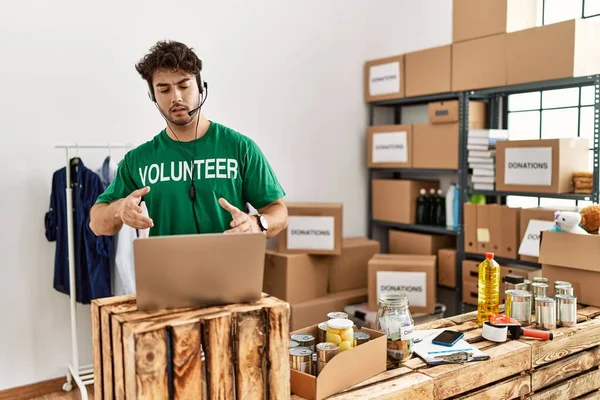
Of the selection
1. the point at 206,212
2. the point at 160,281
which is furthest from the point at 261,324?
the point at 206,212

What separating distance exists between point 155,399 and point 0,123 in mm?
2408

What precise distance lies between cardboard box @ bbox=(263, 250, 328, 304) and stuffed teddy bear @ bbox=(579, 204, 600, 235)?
1744 millimetres

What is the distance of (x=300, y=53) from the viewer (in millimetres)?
4102

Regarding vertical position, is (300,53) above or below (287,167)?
above

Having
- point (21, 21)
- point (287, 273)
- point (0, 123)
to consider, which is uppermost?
point (21, 21)

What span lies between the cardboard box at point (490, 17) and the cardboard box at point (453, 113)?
416 millimetres

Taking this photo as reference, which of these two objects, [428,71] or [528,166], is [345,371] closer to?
[528,166]

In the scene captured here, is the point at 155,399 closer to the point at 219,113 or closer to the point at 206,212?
the point at 206,212

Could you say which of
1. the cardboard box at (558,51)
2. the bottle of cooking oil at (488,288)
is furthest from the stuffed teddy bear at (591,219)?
the cardboard box at (558,51)

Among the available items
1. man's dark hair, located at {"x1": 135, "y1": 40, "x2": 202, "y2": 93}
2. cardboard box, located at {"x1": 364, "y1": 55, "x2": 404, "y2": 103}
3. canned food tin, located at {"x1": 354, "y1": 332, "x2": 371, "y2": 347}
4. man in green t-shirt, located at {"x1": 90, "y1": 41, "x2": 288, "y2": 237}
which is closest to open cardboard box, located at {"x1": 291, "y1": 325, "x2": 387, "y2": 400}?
canned food tin, located at {"x1": 354, "y1": 332, "x2": 371, "y2": 347}

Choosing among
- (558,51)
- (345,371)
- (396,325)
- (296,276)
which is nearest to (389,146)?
(296,276)

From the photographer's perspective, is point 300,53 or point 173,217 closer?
point 173,217

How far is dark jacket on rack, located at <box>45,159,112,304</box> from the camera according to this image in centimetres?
309

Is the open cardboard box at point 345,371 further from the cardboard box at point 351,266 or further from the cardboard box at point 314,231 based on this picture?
the cardboard box at point 351,266
